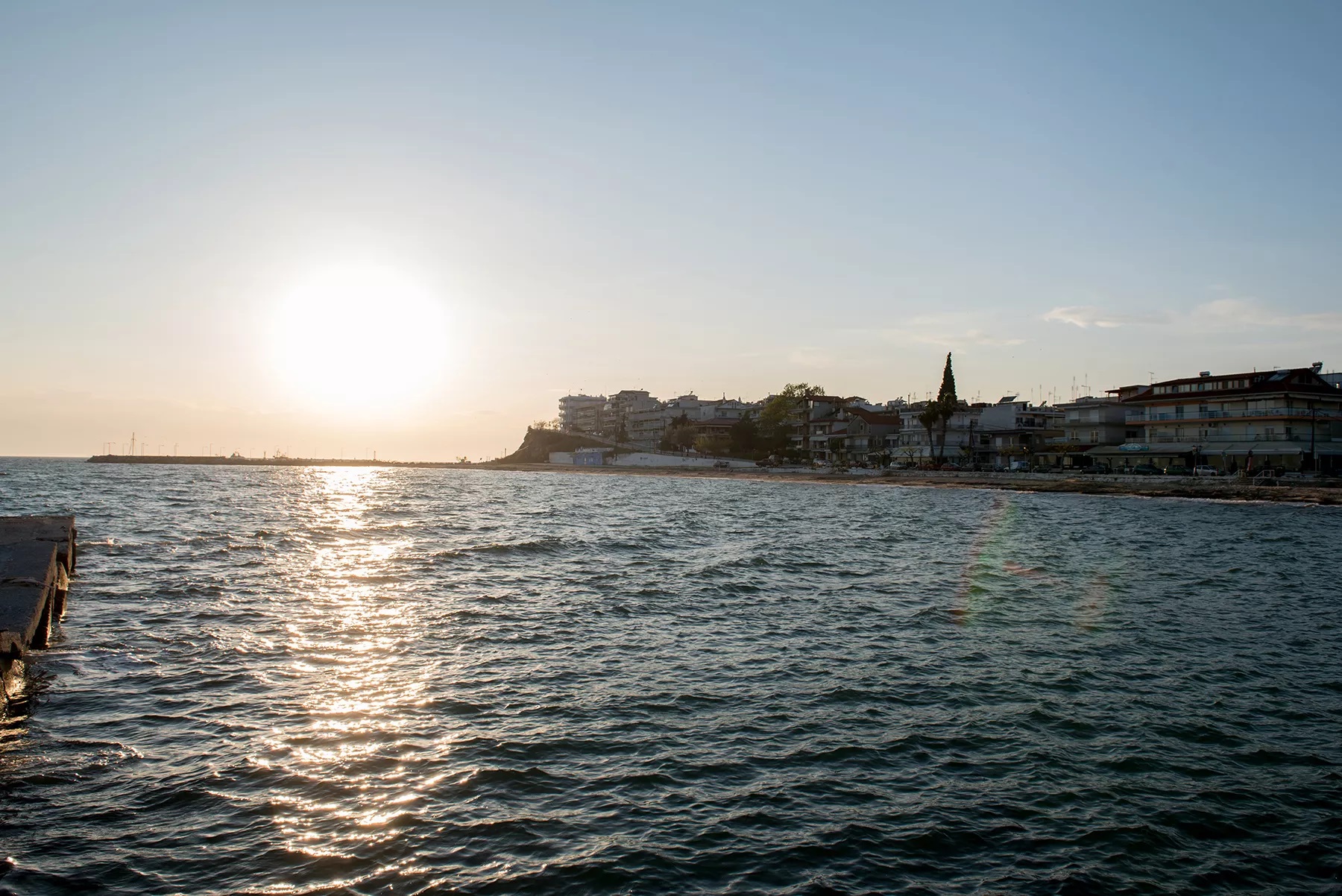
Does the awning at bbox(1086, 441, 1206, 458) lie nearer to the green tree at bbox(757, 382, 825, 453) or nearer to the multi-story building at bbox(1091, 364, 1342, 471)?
the multi-story building at bbox(1091, 364, 1342, 471)

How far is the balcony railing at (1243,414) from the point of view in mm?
95000

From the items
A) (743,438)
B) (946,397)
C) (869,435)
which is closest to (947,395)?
(946,397)

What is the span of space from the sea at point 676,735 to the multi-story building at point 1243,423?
78425mm

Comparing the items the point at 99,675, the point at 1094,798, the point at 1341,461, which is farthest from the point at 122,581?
Answer: the point at 1341,461

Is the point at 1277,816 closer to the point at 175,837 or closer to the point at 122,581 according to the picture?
the point at 175,837

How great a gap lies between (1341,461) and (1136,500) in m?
35.4

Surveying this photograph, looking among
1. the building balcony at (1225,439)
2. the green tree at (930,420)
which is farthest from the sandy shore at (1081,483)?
the building balcony at (1225,439)

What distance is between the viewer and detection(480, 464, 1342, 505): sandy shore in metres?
74.4

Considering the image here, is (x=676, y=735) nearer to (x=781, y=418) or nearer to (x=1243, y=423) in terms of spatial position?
(x=1243, y=423)

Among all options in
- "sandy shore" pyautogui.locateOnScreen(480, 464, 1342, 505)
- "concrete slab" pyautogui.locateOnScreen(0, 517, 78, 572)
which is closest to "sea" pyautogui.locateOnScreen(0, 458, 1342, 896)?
"concrete slab" pyautogui.locateOnScreen(0, 517, 78, 572)

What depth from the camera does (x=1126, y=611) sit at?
949 inches

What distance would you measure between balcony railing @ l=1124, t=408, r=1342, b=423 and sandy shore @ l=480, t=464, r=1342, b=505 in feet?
45.5

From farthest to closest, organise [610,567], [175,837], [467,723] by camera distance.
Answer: [610,567] < [467,723] < [175,837]

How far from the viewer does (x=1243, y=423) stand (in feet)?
325
